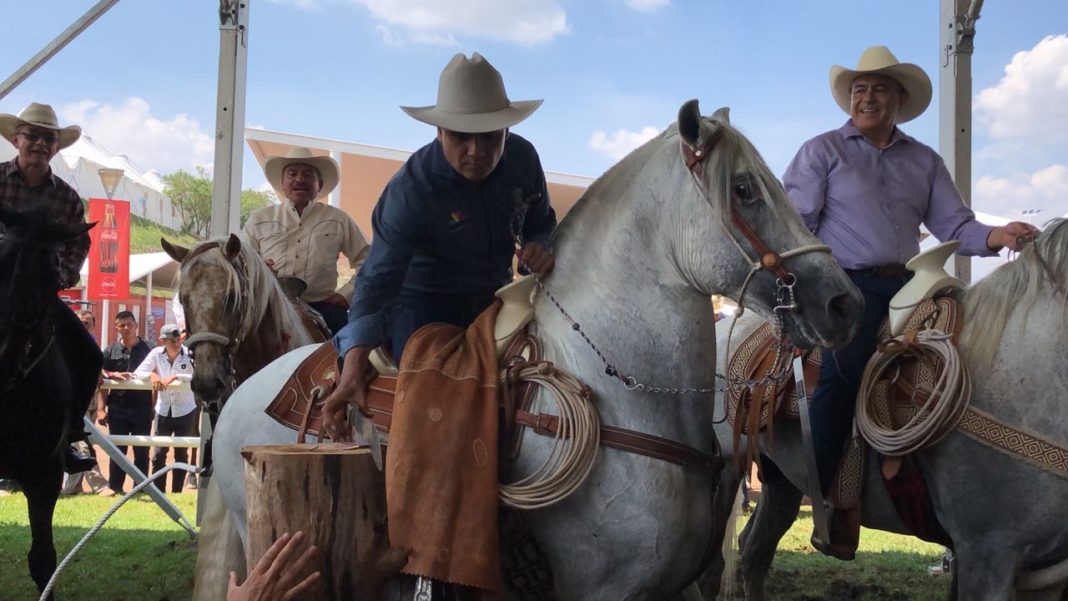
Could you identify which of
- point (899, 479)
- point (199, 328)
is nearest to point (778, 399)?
point (899, 479)

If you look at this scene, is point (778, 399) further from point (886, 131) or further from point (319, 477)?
point (319, 477)

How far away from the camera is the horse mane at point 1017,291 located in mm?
3221

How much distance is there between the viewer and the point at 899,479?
3.40 meters

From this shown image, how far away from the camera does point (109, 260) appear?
15594 mm

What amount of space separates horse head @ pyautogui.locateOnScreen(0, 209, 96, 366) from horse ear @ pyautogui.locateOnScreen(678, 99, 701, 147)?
13.0ft

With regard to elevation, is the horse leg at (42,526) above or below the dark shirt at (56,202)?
below

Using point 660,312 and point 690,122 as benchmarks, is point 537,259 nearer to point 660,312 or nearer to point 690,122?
point 660,312

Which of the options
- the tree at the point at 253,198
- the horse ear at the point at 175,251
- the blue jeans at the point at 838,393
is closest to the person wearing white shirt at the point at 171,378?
the horse ear at the point at 175,251

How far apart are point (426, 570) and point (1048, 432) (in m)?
2.23

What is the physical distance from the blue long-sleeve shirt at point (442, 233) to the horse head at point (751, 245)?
68cm

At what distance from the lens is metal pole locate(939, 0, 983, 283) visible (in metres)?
5.87

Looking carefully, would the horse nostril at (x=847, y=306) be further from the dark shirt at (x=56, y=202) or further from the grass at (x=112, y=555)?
the grass at (x=112, y=555)

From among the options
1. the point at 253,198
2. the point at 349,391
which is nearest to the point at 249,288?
the point at 349,391

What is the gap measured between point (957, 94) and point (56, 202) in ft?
20.0
